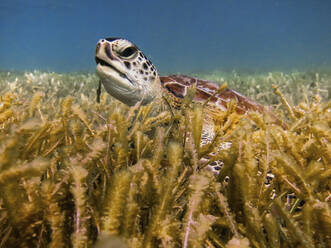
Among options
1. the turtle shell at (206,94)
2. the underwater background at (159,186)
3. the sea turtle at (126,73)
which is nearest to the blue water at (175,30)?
the turtle shell at (206,94)

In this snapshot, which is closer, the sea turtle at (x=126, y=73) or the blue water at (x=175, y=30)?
the sea turtle at (x=126, y=73)

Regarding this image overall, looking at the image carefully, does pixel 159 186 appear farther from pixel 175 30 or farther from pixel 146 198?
pixel 175 30

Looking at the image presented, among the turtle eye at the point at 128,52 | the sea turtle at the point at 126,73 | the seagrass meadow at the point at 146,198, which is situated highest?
the turtle eye at the point at 128,52

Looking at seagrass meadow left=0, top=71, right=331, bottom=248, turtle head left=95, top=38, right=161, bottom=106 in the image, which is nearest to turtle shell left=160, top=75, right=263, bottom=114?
turtle head left=95, top=38, right=161, bottom=106

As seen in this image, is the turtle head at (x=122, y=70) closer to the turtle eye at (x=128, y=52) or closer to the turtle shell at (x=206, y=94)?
the turtle eye at (x=128, y=52)

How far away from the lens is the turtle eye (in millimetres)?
1384

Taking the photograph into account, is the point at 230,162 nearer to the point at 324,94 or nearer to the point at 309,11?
the point at 324,94

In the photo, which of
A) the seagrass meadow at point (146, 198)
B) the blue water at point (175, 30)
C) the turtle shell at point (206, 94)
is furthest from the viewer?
the blue water at point (175, 30)

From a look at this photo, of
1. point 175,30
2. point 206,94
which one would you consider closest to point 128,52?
point 206,94

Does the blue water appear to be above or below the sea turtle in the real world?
above

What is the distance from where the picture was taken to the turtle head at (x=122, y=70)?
4.31 ft

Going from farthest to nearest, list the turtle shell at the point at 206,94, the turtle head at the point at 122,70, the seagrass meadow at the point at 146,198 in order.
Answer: the turtle shell at the point at 206,94, the turtle head at the point at 122,70, the seagrass meadow at the point at 146,198

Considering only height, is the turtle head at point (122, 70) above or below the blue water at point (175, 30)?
below

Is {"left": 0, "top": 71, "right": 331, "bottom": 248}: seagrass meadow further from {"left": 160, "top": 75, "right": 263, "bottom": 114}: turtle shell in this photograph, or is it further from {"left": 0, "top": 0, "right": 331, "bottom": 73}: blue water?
{"left": 0, "top": 0, "right": 331, "bottom": 73}: blue water
